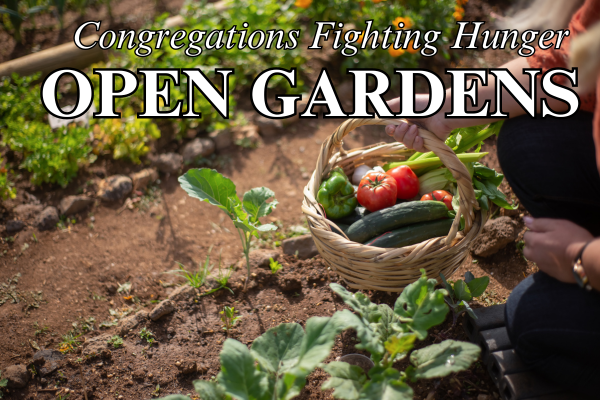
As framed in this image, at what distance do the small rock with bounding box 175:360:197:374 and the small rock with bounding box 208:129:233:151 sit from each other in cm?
200

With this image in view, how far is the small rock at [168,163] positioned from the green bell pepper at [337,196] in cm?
154

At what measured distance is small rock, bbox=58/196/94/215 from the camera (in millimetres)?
3181

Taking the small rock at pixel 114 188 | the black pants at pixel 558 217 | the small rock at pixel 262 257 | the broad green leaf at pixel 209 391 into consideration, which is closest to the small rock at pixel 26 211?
the small rock at pixel 114 188

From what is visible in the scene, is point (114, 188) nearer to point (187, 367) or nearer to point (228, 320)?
point (228, 320)

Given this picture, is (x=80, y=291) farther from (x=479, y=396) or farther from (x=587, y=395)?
(x=587, y=395)

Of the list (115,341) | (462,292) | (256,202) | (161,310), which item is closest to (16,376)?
(115,341)

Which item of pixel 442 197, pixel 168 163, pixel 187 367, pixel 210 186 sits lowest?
pixel 187 367

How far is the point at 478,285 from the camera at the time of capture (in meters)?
1.99

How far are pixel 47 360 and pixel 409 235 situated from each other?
1925 millimetres

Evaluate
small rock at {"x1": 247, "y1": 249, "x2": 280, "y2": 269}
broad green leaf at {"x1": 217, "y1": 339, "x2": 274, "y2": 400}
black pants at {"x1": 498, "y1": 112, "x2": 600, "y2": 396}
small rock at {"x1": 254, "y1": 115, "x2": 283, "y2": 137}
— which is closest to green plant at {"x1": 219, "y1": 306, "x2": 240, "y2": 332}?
small rock at {"x1": 247, "y1": 249, "x2": 280, "y2": 269}

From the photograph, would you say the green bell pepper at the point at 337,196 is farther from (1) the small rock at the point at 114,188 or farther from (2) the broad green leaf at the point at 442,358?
(1) the small rock at the point at 114,188

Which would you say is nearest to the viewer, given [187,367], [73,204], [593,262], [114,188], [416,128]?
[593,262]

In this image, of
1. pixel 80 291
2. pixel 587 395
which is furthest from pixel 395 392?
pixel 80 291

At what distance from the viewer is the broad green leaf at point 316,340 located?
4.89ft
